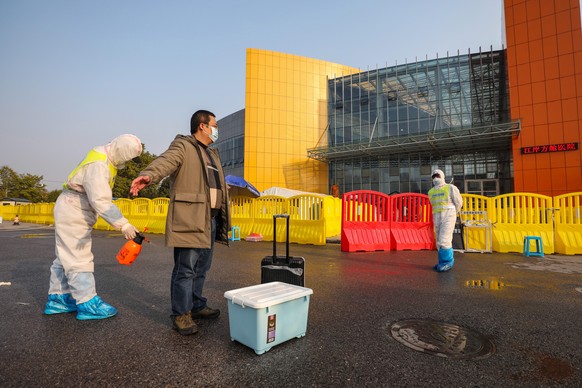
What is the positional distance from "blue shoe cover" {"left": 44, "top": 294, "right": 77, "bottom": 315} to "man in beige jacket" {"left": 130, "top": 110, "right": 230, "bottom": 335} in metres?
1.38

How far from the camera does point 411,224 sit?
978 cm

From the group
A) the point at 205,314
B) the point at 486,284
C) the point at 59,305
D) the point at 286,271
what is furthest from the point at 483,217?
the point at 59,305

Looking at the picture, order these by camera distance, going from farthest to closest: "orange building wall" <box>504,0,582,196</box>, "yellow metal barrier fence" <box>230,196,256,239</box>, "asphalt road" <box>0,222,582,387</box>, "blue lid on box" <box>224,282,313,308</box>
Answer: "orange building wall" <box>504,0,582,196</box>
"yellow metal barrier fence" <box>230,196,256,239</box>
"blue lid on box" <box>224,282,313,308</box>
"asphalt road" <box>0,222,582,387</box>

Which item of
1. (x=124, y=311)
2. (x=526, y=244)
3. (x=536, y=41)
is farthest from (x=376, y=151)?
(x=124, y=311)

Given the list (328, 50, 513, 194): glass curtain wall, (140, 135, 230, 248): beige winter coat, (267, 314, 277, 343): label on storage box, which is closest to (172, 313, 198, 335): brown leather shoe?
(140, 135, 230, 248): beige winter coat

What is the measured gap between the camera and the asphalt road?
2.05 metres

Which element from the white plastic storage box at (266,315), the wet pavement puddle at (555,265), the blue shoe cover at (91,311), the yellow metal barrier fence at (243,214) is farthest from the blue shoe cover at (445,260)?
the yellow metal barrier fence at (243,214)

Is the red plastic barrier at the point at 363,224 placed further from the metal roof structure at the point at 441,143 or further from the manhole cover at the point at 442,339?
the metal roof structure at the point at 441,143

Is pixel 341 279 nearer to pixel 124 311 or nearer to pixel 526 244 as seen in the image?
pixel 124 311

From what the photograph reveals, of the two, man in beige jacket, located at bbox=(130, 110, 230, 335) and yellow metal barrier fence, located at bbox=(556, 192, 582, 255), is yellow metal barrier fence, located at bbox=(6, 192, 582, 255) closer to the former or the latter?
yellow metal barrier fence, located at bbox=(556, 192, 582, 255)

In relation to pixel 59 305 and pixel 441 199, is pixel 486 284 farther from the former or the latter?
pixel 59 305

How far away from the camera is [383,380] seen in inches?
79.1

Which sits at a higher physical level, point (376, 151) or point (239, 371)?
point (376, 151)

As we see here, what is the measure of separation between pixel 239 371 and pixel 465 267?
598 centimetres
